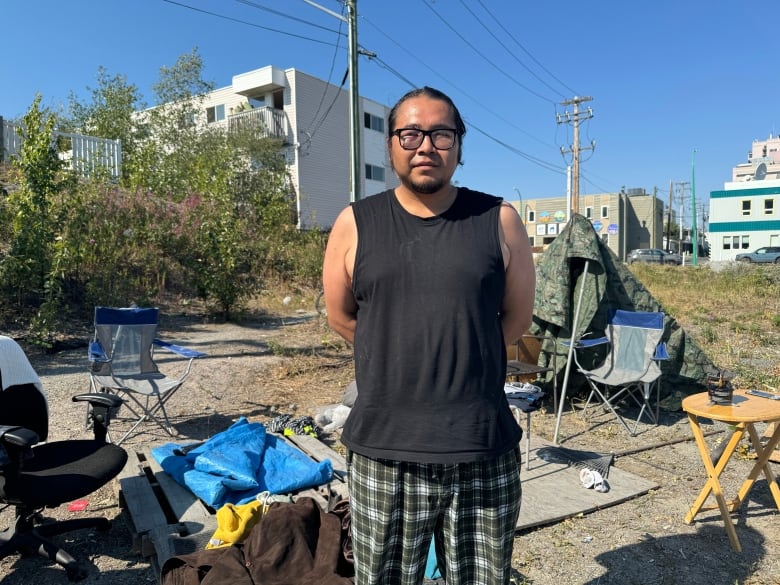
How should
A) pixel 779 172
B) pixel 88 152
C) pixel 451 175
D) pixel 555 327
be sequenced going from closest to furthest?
pixel 451 175, pixel 555 327, pixel 88 152, pixel 779 172

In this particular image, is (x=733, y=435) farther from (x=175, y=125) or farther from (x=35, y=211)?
(x=175, y=125)

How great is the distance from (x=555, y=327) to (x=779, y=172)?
159 ft

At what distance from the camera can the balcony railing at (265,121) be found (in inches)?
924

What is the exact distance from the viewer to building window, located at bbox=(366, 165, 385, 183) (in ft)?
95.9

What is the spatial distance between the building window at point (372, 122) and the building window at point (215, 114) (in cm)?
733

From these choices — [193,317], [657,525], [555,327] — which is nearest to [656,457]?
[657,525]

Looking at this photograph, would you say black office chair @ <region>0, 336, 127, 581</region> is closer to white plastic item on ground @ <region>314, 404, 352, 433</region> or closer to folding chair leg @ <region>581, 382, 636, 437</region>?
white plastic item on ground @ <region>314, 404, 352, 433</region>

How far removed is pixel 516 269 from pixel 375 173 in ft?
94.3

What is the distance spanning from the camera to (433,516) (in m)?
1.56

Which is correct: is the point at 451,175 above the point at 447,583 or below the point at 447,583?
above

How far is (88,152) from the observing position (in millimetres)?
15555

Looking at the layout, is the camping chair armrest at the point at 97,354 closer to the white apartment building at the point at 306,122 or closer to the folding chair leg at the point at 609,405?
the folding chair leg at the point at 609,405

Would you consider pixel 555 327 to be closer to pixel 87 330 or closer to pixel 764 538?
pixel 764 538

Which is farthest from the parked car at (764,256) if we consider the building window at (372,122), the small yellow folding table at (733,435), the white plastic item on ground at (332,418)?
the white plastic item on ground at (332,418)
